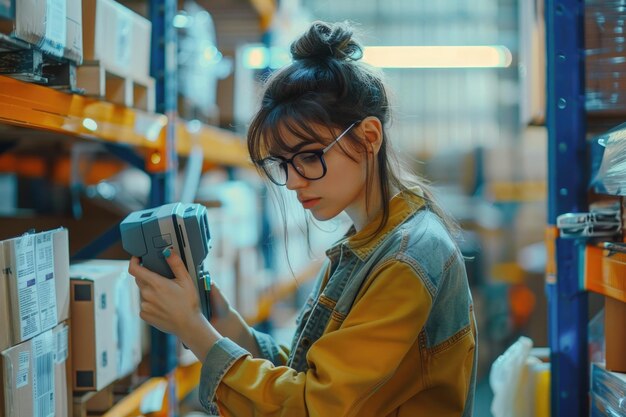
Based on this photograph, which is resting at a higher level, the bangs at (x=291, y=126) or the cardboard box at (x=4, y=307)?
the bangs at (x=291, y=126)

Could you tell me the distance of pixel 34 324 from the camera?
5.50 ft

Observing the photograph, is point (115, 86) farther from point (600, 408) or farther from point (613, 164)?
point (600, 408)

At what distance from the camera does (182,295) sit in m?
1.69

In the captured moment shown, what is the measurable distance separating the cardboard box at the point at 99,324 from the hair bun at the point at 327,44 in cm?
87

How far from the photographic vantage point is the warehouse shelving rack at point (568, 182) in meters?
2.10

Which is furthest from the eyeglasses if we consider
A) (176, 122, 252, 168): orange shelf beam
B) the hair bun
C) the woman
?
(176, 122, 252, 168): orange shelf beam

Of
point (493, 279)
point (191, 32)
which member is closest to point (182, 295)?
point (191, 32)

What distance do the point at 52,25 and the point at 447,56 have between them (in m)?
Answer: 10.9

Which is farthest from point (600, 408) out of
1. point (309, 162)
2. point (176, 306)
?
point (176, 306)

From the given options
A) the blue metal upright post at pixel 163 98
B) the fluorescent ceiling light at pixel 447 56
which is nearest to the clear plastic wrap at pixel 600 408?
the blue metal upright post at pixel 163 98

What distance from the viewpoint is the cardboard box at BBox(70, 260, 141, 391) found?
6.56 ft

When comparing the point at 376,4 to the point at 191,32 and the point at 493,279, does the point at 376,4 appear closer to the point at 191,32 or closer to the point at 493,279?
the point at 493,279

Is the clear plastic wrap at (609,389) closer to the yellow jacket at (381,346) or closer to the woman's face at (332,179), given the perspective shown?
the yellow jacket at (381,346)

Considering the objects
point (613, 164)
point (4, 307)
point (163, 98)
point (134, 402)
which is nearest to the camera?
point (4, 307)
